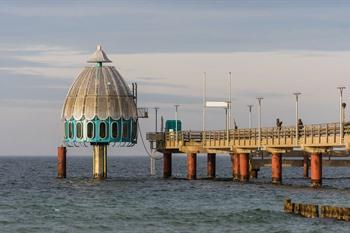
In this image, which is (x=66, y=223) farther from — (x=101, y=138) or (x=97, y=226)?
(x=101, y=138)

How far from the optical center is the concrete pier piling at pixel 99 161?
9238 centimetres

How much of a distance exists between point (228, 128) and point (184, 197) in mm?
20949

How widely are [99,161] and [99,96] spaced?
578 cm

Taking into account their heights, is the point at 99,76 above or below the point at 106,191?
above

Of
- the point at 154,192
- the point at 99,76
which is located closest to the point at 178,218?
the point at 154,192

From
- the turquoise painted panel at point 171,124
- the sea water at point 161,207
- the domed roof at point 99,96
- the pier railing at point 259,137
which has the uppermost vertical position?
the domed roof at point 99,96

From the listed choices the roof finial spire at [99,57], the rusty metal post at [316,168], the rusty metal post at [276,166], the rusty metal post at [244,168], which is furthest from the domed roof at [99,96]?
the rusty metal post at [316,168]

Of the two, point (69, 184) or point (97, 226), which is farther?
point (69, 184)

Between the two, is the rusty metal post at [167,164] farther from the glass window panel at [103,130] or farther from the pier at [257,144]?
the glass window panel at [103,130]

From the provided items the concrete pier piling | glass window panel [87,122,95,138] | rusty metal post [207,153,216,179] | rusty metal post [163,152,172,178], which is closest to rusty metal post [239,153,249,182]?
rusty metal post [207,153,216,179]

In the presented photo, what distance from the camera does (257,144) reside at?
83.6m

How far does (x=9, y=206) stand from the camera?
2606 inches

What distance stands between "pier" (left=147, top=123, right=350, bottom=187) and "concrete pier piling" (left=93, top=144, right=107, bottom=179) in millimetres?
7725

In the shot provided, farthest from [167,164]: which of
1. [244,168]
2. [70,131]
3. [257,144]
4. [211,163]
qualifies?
[257,144]
